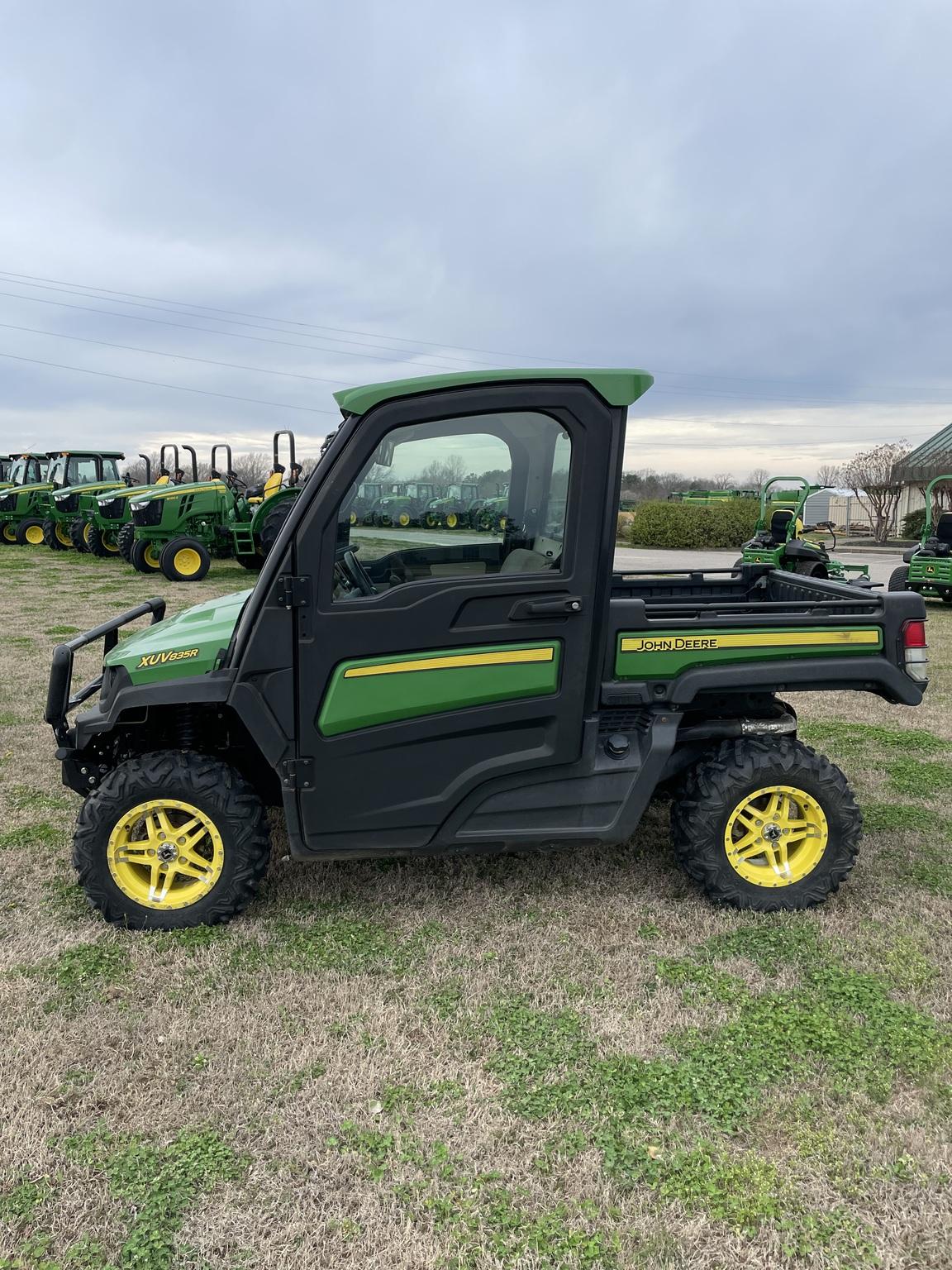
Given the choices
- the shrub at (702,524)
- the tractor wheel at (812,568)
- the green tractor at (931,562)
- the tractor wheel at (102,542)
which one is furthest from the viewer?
the shrub at (702,524)

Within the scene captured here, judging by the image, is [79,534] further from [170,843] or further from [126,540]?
[170,843]

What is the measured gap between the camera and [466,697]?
3.25m

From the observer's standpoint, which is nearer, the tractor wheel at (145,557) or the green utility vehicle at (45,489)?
the tractor wheel at (145,557)

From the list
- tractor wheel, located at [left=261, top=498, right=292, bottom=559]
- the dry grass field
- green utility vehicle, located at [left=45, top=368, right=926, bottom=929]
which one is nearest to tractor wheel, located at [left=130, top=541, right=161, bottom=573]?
tractor wheel, located at [left=261, top=498, right=292, bottom=559]

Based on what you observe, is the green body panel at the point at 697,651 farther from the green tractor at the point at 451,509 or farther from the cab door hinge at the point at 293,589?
the cab door hinge at the point at 293,589

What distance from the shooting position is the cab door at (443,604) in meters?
3.15

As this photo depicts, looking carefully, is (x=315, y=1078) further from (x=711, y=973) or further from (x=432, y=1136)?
(x=711, y=973)

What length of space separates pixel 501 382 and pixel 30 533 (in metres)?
21.9

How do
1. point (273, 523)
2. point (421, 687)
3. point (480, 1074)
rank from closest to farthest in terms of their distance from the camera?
point (480, 1074)
point (421, 687)
point (273, 523)

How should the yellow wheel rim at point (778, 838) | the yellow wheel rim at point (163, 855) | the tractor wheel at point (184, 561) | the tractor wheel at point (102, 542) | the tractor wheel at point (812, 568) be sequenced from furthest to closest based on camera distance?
the tractor wheel at point (102, 542)
the tractor wheel at point (184, 561)
the tractor wheel at point (812, 568)
the yellow wheel rim at point (778, 838)
the yellow wheel rim at point (163, 855)

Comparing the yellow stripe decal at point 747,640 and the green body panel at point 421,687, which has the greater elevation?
the yellow stripe decal at point 747,640

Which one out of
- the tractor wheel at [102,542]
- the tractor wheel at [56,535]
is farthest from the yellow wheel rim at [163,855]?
the tractor wheel at [56,535]

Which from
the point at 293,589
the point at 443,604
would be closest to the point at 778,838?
the point at 443,604

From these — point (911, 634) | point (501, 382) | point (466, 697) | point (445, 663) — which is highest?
point (501, 382)
